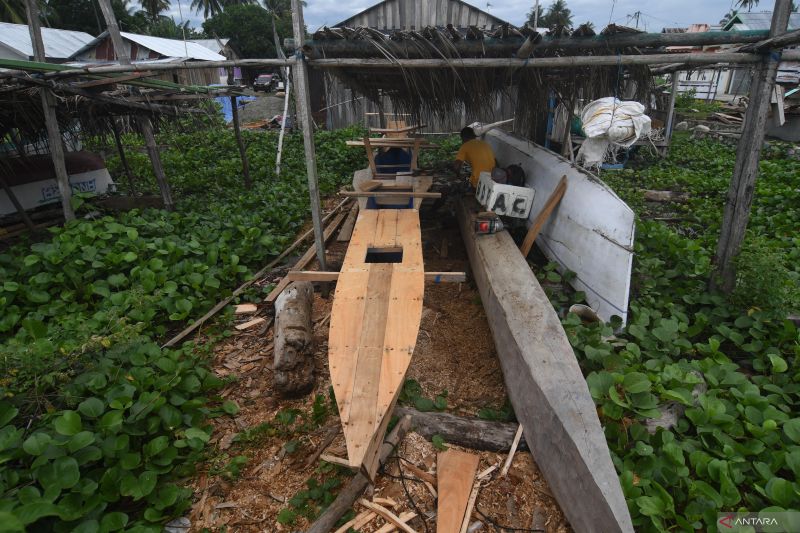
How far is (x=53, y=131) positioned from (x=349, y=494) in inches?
249

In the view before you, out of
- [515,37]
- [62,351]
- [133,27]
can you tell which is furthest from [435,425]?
[133,27]

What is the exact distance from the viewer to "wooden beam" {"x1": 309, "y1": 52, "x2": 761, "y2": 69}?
374cm

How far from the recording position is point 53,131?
5.64 m

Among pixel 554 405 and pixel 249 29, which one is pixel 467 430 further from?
pixel 249 29

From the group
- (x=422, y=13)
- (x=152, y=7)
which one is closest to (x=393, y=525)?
(x=422, y=13)

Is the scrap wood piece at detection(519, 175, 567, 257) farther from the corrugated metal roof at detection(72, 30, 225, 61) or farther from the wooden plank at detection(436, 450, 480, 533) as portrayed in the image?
the corrugated metal roof at detection(72, 30, 225, 61)

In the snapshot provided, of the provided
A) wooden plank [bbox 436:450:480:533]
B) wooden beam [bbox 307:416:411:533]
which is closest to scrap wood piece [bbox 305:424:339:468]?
wooden beam [bbox 307:416:411:533]

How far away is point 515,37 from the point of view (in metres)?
4.17

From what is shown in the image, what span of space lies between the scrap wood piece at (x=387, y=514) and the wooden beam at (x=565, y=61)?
151 inches

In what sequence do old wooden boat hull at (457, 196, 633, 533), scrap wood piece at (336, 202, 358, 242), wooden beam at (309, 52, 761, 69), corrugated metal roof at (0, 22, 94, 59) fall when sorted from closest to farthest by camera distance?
old wooden boat hull at (457, 196, 633, 533) → wooden beam at (309, 52, 761, 69) → scrap wood piece at (336, 202, 358, 242) → corrugated metal roof at (0, 22, 94, 59)

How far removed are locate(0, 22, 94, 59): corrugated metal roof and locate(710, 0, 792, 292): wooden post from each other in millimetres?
23031

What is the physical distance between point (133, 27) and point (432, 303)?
39555 mm

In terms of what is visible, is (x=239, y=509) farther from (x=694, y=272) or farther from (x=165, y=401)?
(x=694, y=272)

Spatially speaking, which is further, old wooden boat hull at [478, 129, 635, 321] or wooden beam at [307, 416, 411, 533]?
old wooden boat hull at [478, 129, 635, 321]
